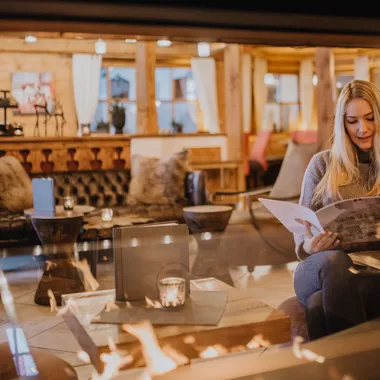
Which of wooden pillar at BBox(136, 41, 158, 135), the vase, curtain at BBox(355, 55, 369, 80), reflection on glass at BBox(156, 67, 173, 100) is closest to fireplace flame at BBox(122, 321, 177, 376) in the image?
the vase

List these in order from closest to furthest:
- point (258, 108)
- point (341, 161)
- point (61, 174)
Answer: point (341, 161) → point (61, 174) → point (258, 108)

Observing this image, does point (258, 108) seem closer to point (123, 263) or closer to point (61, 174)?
point (61, 174)

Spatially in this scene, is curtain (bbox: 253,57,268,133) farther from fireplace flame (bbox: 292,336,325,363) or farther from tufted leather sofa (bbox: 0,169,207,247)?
fireplace flame (bbox: 292,336,325,363)

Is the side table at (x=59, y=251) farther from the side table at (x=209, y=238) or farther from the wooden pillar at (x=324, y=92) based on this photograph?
the wooden pillar at (x=324, y=92)

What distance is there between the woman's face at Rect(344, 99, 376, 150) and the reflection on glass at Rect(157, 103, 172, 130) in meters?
8.55

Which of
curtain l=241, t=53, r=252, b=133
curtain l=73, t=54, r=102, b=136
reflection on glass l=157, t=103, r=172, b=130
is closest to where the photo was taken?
curtain l=73, t=54, r=102, b=136

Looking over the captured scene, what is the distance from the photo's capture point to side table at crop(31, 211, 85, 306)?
384 centimetres

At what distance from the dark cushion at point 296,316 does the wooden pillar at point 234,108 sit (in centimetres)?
574

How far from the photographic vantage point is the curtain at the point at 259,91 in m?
11.2

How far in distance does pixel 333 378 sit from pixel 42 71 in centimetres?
951

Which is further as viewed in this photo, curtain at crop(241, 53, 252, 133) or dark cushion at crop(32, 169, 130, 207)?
curtain at crop(241, 53, 252, 133)

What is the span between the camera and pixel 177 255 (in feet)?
5.69

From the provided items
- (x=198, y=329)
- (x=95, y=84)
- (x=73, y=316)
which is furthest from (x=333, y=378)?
(x=95, y=84)

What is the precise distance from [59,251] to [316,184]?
2.31 m
